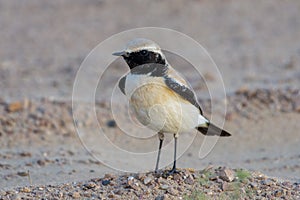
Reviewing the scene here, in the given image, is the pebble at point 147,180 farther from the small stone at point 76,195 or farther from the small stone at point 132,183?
the small stone at point 76,195

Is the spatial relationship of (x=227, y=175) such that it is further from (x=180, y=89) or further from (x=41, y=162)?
(x=41, y=162)

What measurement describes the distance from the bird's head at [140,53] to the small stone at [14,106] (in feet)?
14.6

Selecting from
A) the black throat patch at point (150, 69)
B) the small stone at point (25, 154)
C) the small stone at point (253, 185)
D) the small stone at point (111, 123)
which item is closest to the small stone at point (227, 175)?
the small stone at point (253, 185)

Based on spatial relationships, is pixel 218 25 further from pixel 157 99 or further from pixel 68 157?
pixel 157 99

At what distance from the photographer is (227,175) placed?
687cm

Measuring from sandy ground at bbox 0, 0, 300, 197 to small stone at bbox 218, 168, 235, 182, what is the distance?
1617mm

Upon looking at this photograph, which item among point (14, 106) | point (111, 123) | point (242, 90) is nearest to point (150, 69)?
point (111, 123)

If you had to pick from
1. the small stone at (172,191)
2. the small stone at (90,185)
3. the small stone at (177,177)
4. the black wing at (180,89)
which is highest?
the black wing at (180,89)

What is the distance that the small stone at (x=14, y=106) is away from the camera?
35.1ft

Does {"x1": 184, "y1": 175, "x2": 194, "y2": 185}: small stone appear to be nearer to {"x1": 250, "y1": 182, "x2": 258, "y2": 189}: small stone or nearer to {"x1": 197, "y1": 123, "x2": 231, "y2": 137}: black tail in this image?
{"x1": 250, "y1": 182, "x2": 258, "y2": 189}: small stone

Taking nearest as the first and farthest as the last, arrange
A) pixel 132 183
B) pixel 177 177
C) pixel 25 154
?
pixel 132 183 → pixel 177 177 → pixel 25 154

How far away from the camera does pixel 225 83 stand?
Answer: 13117mm

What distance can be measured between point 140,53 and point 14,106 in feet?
15.1

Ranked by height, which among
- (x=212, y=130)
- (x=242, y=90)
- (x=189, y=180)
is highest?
(x=242, y=90)
